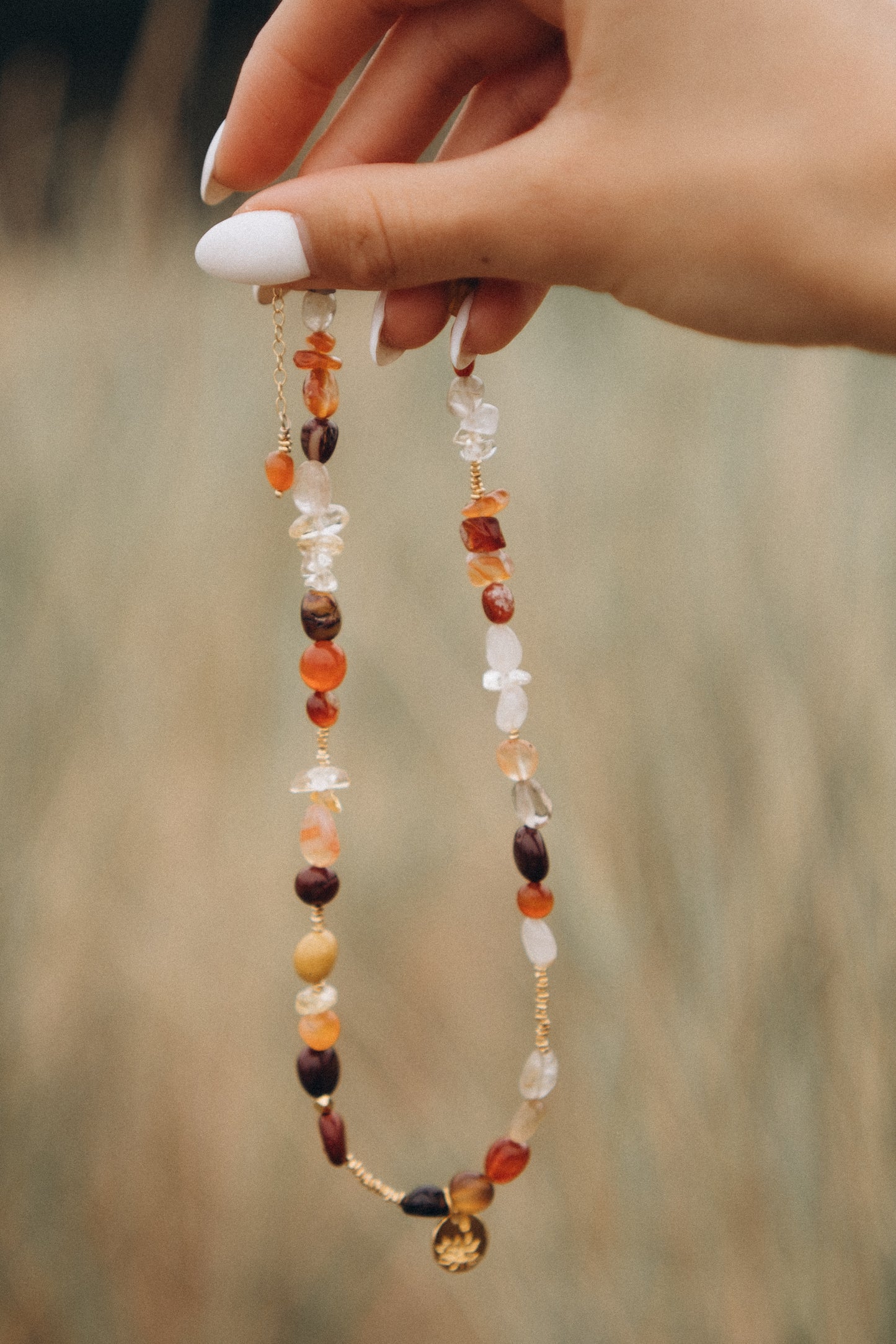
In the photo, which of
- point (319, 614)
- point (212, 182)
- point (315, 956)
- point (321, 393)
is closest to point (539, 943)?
point (315, 956)

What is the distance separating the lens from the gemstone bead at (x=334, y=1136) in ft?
2.16

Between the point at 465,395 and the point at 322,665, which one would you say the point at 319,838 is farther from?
the point at 465,395

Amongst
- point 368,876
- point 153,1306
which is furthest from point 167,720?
point 153,1306

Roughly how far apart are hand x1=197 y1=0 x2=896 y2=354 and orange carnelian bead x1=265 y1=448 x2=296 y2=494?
10cm

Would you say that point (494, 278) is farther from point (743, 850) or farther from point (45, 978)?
point (45, 978)

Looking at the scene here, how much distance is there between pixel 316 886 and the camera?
2.12 feet

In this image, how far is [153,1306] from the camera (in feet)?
2.78

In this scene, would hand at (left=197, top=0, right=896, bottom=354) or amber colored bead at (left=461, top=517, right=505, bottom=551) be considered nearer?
hand at (left=197, top=0, right=896, bottom=354)

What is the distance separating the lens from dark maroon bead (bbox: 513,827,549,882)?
647 mm

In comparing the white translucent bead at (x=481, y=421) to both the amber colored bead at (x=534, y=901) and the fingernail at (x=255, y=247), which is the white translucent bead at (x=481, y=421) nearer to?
the fingernail at (x=255, y=247)

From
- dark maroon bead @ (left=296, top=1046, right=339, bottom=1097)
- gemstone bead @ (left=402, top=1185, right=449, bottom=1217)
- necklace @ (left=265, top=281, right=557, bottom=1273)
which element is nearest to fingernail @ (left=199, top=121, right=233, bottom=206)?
necklace @ (left=265, top=281, right=557, bottom=1273)

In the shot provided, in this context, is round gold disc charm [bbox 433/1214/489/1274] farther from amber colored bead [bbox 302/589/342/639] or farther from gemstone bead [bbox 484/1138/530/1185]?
amber colored bead [bbox 302/589/342/639]

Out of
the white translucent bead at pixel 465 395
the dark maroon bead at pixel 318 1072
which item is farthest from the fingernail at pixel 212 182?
the dark maroon bead at pixel 318 1072

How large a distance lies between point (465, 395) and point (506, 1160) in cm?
48
